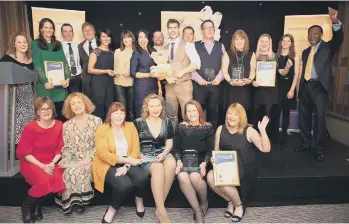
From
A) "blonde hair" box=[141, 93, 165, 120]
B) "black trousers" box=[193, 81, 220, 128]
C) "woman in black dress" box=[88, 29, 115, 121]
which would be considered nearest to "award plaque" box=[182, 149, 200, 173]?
"blonde hair" box=[141, 93, 165, 120]

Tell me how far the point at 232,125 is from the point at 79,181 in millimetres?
1421

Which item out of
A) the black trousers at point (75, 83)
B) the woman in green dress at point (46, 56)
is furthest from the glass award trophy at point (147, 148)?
the black trousers at point (75, 83)

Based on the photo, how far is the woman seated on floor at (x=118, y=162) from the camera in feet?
8.48

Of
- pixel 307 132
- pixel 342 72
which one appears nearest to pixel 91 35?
pixel 307 132

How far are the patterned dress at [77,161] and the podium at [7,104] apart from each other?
21.8 inches

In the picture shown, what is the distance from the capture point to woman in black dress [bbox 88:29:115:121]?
362 centimetres

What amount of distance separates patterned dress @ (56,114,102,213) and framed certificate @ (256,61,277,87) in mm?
1837

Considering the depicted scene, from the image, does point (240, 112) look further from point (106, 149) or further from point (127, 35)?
point (127, 35)

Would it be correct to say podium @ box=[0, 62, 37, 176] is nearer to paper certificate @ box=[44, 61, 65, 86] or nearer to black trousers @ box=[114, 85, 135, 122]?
paper certificate @ box=[44, 61, 65, 86]

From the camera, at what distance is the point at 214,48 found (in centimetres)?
347

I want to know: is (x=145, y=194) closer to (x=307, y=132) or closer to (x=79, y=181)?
(x=79, y=181)

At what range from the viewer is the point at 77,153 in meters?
2.73

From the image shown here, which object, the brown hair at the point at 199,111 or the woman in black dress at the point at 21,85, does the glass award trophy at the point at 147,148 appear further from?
the woman in black dress at the point at 21,85

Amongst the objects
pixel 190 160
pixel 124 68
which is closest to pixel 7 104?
pixel 124 68
